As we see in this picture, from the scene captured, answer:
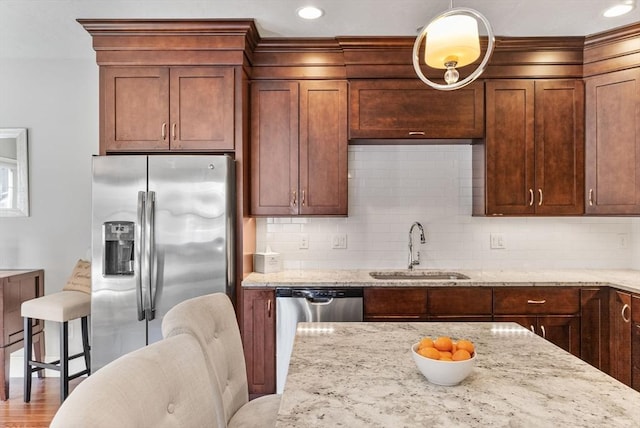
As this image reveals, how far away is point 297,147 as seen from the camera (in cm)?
312

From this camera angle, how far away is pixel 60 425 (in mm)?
640

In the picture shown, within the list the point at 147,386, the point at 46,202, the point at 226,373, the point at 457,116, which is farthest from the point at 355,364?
the point at 46,202

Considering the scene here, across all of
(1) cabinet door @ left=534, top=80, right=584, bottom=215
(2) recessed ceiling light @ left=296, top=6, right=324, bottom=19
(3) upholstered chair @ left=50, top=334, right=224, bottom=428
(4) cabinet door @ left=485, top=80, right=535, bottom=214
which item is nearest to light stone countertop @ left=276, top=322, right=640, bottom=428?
(3) upholstered chair @ left=50, top=334, right=224, bottom=428

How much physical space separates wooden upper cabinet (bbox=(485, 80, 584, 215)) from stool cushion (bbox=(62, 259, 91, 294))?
3101 mm

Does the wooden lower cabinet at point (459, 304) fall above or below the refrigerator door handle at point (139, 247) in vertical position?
below

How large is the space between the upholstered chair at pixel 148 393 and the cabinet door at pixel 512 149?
105 inches

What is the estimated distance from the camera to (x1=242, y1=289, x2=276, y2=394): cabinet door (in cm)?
282

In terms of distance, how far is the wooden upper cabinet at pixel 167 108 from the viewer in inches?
114

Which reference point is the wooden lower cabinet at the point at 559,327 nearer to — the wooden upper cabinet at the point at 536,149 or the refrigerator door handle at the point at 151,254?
the wooden upper cabinet at the point at 536,149

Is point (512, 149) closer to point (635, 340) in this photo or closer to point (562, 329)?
point (562, 329)

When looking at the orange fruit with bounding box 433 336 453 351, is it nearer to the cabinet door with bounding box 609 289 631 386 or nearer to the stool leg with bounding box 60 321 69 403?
the cabinet door with bounding box 609 289 631 386

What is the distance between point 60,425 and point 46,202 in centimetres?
343

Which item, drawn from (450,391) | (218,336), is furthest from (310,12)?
(450,391)

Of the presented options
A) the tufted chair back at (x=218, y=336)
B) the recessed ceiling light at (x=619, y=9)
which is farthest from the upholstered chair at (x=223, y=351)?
the recessed ceiling light at (x=619, y=9)
